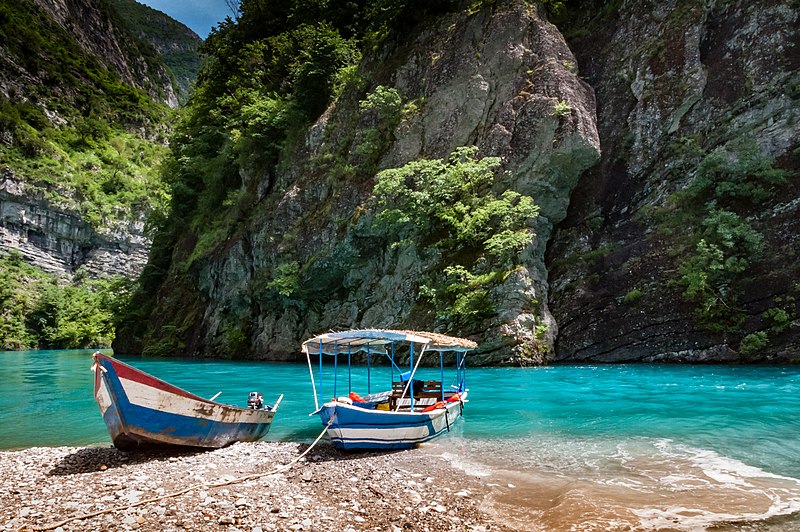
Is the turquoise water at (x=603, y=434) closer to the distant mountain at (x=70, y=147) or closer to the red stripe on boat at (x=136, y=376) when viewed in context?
the red stripe on boat at (x=136, y=376)

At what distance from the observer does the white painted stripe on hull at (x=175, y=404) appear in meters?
9.68

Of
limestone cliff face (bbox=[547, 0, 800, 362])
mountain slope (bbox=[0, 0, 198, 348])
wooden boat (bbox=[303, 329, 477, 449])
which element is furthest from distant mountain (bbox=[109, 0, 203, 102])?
wooden boat (bbox=[303, 329, 477, 449])

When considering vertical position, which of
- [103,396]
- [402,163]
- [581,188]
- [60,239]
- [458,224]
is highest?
[60,239]

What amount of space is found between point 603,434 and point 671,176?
22.0m

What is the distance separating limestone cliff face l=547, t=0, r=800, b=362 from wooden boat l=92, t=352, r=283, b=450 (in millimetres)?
20485

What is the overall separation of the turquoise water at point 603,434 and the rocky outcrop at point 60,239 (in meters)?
57.2

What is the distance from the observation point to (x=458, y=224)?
2878 centimetres

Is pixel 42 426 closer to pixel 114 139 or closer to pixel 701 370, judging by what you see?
pixel 701 370

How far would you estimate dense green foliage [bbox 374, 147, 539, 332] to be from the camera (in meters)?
26.9

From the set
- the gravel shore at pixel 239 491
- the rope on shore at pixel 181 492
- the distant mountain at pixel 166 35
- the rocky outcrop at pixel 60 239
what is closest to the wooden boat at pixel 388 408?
the gravel shore at pixel 239 491

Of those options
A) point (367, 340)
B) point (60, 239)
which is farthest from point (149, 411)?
point (60, 239)

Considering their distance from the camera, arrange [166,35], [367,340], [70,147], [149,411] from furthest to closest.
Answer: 1. [166,35]
2. [70,147]
3. [367,340]
4. [149,411]

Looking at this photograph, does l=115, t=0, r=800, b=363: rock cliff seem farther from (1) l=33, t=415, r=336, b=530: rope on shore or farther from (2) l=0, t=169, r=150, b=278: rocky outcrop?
(2) l=0, t=169, r=150, b=278: rocky outcrop

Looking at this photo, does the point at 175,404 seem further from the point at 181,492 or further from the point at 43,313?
the point at 43,313
